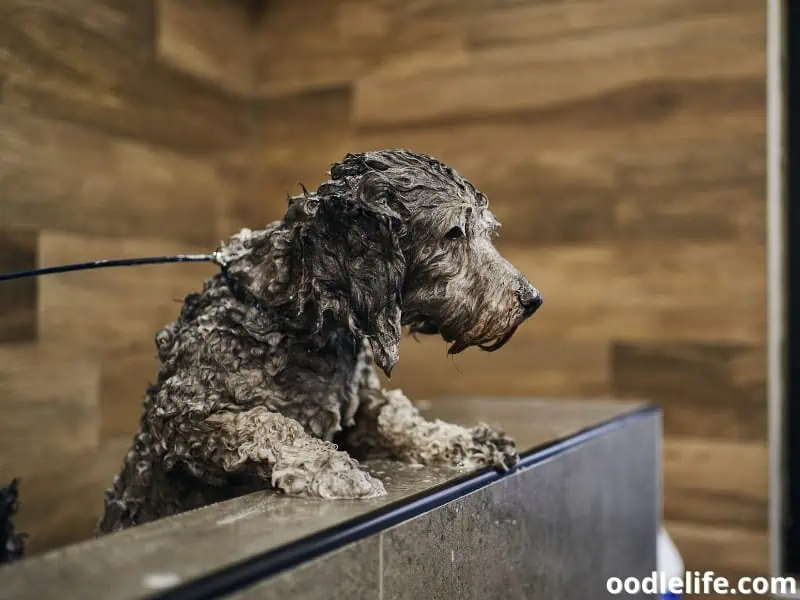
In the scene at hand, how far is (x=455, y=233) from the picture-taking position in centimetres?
128

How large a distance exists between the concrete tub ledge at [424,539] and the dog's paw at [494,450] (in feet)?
0.08

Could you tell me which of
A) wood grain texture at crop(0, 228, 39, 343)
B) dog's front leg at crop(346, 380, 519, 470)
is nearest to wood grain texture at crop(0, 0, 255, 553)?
wood grain texture at crop(0, 228, 39, 343)

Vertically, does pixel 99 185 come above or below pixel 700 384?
above

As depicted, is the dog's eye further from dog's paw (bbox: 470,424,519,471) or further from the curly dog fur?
dog's paw (bbox: 470,424,519,471)

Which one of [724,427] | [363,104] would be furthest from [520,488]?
[363,104]

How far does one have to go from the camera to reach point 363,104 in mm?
3391

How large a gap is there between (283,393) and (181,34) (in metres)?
2.29

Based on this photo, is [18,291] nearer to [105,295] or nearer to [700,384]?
[105,295]

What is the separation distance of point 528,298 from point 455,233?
0.16m

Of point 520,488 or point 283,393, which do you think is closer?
point 283,393

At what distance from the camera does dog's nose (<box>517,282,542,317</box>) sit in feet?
A: 4.22

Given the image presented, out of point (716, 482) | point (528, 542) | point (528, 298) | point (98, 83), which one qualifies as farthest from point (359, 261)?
point (716, 482)

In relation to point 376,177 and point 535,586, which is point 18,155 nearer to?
point 376,177

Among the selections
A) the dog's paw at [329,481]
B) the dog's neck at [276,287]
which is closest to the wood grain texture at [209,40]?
the dog's neck at [276,287]
